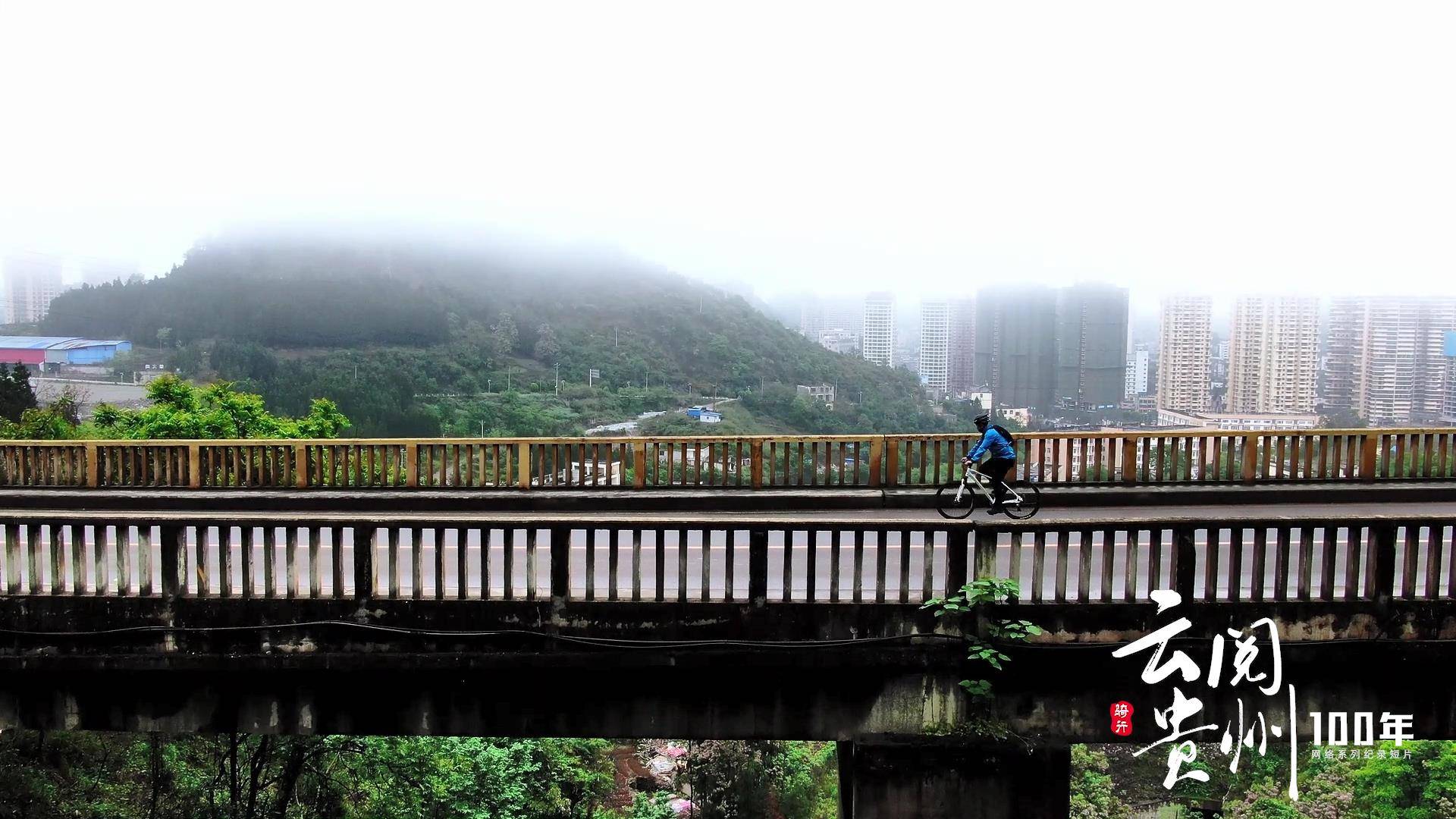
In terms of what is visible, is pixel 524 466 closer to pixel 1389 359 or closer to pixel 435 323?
pixel 1389 359

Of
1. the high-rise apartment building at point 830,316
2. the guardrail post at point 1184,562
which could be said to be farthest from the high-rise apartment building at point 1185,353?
the guardrail post at point 1184,562

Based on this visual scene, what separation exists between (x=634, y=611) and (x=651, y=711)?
0.62 meters

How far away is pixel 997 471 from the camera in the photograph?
1055cm

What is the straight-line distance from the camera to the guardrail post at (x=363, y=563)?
5.73m

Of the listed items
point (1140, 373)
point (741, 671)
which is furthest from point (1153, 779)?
point (741, 671)

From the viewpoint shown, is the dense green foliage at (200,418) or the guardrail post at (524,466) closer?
the guardrail post at (524,466)

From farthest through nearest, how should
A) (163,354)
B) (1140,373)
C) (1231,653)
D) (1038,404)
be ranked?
1. (163,354)
2. (1140,373)
3. (1038,404)
4. (1231,653)

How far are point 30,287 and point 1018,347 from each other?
49.4 m

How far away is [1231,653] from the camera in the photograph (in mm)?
5613

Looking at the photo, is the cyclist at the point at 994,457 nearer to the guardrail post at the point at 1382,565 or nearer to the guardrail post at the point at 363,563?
the guardrail post at the point at 1382,565

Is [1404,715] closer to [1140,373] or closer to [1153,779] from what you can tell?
[1153,779]

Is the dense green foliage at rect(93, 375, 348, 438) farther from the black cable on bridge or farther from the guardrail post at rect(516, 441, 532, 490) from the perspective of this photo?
the black cable on bridge

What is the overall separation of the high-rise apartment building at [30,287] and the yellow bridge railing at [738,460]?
141 ft

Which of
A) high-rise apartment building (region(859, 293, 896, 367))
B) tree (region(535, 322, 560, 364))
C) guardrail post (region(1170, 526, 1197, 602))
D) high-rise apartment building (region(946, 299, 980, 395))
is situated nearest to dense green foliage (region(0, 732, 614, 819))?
guardrail post (region(1170, 526, 1197, 602))
